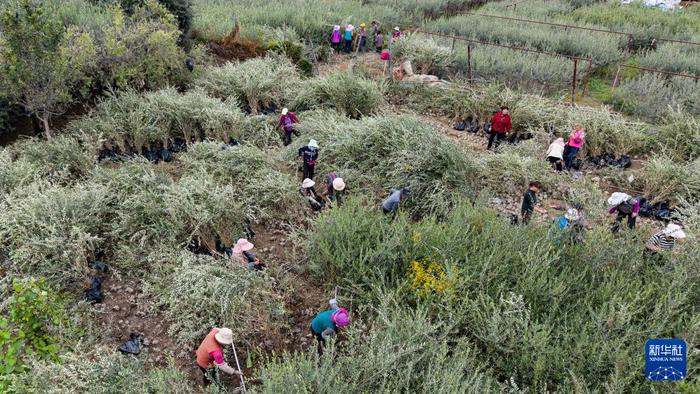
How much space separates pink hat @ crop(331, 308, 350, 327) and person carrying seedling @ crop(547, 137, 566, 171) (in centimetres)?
526

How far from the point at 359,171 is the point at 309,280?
2.38m

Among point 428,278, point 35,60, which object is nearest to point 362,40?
point 35,60

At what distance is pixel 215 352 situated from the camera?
14.3 feet

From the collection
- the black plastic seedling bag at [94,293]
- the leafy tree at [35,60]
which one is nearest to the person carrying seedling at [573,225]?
the black plastic seedling bag at [94,293]

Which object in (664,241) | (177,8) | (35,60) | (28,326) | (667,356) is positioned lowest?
(28,326)

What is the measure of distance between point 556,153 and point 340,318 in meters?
5.36

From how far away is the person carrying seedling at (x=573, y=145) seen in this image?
816 cm

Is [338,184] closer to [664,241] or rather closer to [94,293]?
[94,293]

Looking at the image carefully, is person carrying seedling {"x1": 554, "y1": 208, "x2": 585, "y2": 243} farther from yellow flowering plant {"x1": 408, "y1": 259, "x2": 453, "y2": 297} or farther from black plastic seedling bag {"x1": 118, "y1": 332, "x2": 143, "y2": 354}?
black plastic seedling bag {"x1": 118, "y1": 332, "x2": 143, "y2": 354}

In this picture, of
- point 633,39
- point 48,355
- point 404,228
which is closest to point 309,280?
point 404,228

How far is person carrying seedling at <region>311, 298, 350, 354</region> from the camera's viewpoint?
4582 mm

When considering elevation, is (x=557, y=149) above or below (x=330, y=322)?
above

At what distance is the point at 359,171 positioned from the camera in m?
7.69

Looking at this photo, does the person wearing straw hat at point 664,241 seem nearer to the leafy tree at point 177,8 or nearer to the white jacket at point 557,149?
the white jacket at point 557,149
